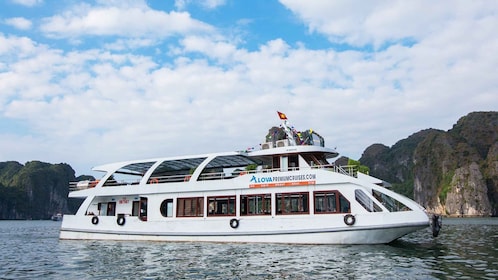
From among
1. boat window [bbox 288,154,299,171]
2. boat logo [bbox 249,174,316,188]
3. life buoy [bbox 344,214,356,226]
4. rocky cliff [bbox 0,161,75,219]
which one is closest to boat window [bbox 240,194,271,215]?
boat logo [bbox 249,174,316,188]

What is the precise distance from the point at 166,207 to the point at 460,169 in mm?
108090

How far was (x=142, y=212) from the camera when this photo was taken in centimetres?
2041

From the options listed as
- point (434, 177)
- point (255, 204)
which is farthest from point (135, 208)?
point (434, 177)

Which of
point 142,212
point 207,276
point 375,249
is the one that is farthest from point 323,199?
A: point 142,212

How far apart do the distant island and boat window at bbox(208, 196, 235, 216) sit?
336 feet

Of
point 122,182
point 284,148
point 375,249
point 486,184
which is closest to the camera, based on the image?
point 375,249

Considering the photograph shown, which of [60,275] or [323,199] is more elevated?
[323,199]

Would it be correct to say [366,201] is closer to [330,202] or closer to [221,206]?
[330,202]

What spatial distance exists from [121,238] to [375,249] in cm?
1163

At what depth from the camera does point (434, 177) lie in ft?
408

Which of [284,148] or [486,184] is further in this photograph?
[486,184]

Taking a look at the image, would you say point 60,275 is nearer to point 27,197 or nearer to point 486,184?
point 486,184

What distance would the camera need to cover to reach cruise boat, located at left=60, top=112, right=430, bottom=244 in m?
16.1

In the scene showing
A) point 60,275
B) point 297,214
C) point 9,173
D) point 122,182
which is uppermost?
point 9,173
